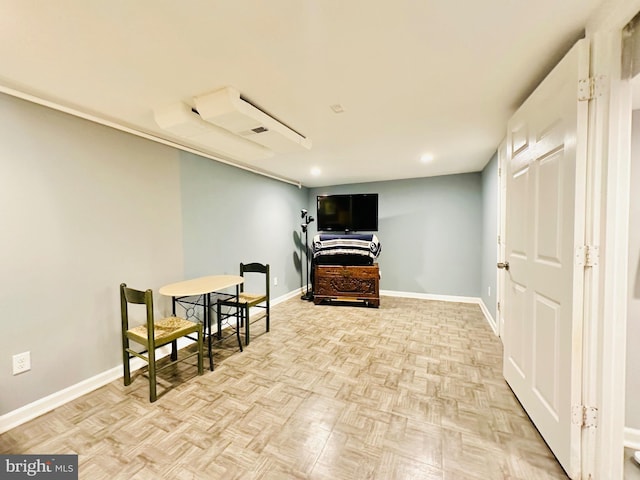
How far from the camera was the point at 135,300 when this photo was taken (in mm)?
1940

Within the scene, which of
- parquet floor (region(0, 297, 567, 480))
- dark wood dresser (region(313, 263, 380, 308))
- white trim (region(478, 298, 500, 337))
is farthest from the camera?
dark wood dresser (region(313, 263, 380, 308))

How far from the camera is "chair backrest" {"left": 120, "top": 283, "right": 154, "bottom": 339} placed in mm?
1854

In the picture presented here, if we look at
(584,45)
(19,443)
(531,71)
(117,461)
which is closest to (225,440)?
(117,461)

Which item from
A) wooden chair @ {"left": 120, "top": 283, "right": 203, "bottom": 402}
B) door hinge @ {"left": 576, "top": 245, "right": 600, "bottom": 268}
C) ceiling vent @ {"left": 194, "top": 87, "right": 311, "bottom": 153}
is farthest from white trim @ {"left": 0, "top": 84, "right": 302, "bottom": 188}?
door hinge @ {"left": 576, "top": 245, "right": 600, "bottom": 268}

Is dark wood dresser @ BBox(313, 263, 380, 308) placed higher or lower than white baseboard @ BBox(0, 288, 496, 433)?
higher

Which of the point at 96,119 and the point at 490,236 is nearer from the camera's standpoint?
the point at 96,119

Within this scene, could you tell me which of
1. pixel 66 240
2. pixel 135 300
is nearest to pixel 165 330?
pixel 135 300

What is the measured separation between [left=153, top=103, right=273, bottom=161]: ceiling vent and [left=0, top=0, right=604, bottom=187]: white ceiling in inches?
3.3

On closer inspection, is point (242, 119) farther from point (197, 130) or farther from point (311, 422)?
point (311, 422)

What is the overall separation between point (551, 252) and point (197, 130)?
2.53m

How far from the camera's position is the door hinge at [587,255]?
3.76ft

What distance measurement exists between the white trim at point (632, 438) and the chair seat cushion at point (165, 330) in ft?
9.47

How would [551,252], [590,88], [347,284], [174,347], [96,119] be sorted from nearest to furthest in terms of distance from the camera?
[590,88]
[551,252]
[96,119]
[174,347]
[347,284]

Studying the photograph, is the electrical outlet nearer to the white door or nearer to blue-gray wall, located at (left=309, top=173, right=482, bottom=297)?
the white door
